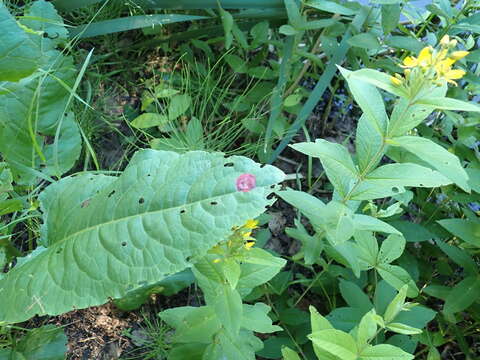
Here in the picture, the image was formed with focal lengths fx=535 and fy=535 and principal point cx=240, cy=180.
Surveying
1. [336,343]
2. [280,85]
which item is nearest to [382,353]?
[336,343]

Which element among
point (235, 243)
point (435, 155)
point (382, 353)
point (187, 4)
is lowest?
point (382, 353)

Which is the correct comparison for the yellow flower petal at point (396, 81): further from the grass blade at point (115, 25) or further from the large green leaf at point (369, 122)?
the grass blade at point (115, 25)

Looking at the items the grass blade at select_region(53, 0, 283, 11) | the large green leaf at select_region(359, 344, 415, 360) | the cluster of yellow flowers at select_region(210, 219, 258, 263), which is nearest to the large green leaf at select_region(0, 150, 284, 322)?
the cluster of yellow flowers at select_region(210, 219, 258, 263)

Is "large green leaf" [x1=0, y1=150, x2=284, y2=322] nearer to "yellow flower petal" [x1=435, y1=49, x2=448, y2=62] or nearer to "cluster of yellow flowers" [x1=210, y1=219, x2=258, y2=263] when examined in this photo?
"cluster of yellow flowers" [x1=210, y1=219, x2=258, y2=263]

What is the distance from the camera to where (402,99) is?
1124mm

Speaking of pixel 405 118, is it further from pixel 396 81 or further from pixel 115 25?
pixel 115 25

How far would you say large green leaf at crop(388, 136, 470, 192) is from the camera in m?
1.11

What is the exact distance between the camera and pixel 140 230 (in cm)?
99

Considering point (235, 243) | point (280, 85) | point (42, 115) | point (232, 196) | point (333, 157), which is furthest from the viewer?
point (280, 85)

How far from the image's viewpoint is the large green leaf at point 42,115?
1437mm

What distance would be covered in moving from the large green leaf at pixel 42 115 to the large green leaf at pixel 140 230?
0.43m

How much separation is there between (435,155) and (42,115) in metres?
1.06

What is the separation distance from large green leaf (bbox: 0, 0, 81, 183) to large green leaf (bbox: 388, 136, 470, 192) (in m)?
0.88

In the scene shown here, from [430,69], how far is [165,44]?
1.36 metres
